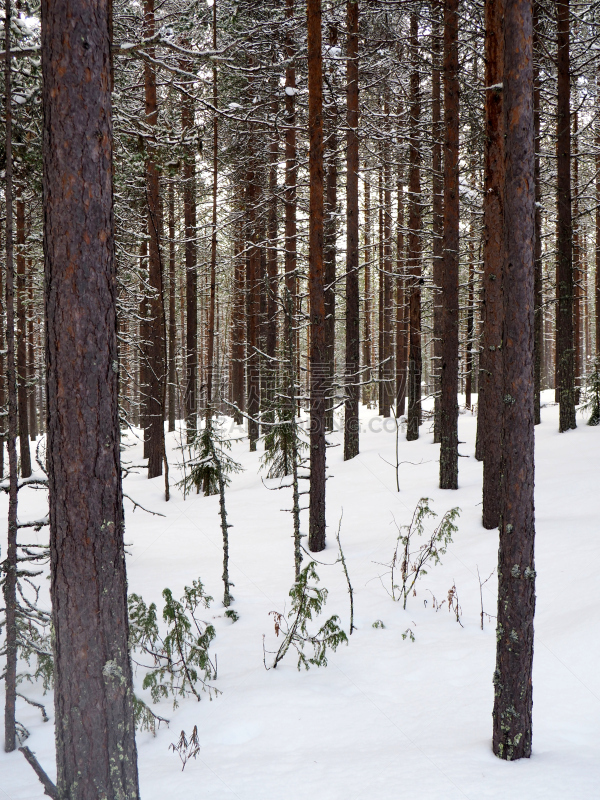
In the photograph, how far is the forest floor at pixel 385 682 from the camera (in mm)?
3612

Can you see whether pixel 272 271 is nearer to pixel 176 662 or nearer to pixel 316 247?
pixel 316 247

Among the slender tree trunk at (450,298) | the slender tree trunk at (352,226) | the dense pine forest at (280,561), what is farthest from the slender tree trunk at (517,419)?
the slender tree trunk at (352,226)

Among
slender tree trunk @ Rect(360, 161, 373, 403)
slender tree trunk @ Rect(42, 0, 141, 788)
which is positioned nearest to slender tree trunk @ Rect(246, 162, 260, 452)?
slender tree trunk @ Rect(360, 161, 373, 403)

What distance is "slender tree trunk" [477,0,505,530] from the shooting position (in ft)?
25.0

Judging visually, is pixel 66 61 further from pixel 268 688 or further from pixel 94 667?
pixel 268 688

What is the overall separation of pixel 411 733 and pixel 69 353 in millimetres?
3746

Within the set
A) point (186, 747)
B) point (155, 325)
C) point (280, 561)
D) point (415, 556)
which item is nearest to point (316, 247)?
point (415, 556)

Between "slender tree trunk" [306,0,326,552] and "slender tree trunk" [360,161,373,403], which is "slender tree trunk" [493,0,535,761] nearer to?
"slender tree trunk" [306,0,326,552]

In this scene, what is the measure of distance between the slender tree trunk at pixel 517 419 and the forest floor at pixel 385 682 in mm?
406

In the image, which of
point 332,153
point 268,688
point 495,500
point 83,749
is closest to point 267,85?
point 332,153

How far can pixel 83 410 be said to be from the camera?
9.70 feet

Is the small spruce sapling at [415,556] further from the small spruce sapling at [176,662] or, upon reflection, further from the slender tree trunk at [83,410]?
the slender tree trunk at [83,410]

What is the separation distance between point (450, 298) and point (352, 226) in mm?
3744

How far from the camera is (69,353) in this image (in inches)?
116
